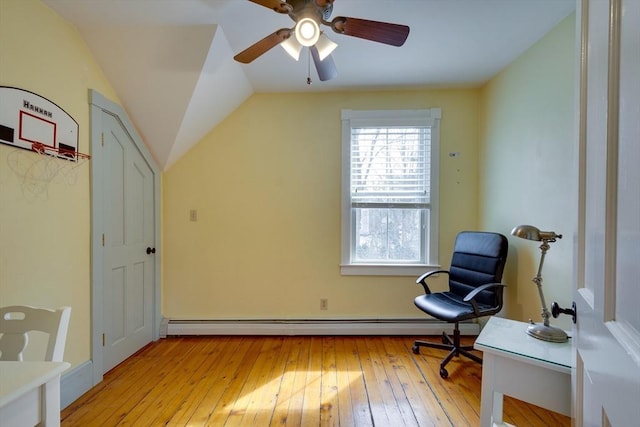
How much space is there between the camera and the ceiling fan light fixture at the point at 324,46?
1458mm

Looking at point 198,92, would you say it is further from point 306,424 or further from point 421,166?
point 306,424

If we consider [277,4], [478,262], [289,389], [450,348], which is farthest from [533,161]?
[289,389]

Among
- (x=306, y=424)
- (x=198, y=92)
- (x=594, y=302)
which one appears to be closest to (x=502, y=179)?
(x=594, y=302)

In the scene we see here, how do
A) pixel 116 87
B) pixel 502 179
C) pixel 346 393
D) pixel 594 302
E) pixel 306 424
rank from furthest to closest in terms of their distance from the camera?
pixel 502 179
pixel 116 87
pixel 346 393
pixel 306 424
pixel 594 302

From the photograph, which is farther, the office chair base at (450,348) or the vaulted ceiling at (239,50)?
the office chair base at (450,348)

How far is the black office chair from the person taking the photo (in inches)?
82.7

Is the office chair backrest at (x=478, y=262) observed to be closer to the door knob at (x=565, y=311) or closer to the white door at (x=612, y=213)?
the door knob at (x=565, y=311)

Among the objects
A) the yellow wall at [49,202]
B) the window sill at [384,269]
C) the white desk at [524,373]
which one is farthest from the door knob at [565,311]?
the yellow wall at [49,202]

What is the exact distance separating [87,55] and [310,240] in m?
2.25

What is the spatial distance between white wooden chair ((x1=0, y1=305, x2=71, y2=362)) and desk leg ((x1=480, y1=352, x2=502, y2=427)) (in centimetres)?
174

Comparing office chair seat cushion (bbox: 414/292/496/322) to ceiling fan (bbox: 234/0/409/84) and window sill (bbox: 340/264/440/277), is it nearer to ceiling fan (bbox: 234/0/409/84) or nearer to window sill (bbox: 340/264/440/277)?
window sill (bbox: 340/264/440/277)

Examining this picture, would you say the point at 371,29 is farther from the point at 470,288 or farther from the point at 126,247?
the point at 126,247

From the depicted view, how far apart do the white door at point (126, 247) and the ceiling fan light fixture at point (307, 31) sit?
1704 mm

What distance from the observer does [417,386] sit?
1994 millimetres
